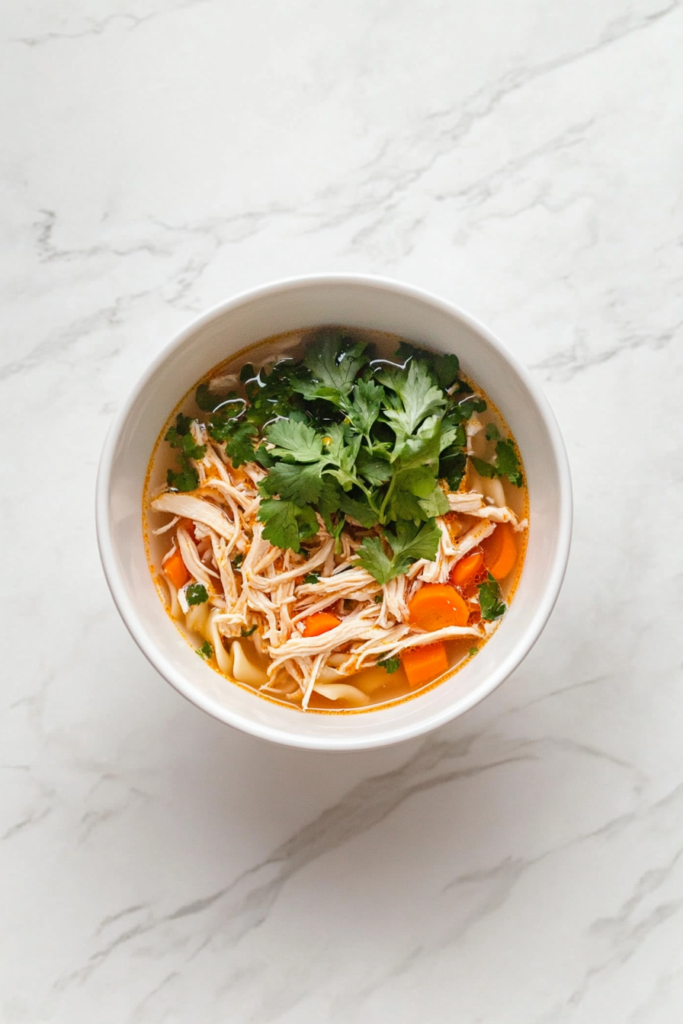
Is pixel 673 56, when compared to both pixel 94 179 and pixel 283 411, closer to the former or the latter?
pixel 283 411

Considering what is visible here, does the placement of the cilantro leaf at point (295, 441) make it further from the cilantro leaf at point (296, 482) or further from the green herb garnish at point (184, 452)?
the green herb garnish at point (184, 452)

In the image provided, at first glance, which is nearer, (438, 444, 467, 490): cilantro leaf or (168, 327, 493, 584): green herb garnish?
(168, 327, 493, 584): green herb garnish

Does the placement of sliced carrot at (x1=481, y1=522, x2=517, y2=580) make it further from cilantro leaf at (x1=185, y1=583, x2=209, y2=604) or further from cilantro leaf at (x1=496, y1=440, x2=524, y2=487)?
cilantro leaf at (x1=185, y1=583, x2=209, y2=604)

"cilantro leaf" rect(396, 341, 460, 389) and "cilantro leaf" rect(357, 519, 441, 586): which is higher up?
"cilantro leaf" rect(396, 341, 460, 389)

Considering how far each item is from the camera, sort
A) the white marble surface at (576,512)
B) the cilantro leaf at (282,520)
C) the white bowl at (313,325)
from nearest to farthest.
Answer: the white bowl at (313,325) < the cilantro leaf at (282,520) < the white marble surface at (576,512)

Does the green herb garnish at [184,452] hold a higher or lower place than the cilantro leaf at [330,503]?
higher

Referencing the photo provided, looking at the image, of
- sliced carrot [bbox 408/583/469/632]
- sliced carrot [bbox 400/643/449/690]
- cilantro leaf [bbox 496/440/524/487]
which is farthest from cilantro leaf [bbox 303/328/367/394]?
sliced carrot [bbox 400/643/449/690]

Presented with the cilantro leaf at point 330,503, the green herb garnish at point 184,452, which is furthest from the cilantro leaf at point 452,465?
the green herb garnish at point 184,452

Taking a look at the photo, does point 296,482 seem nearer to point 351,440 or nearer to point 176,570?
point 351,440
